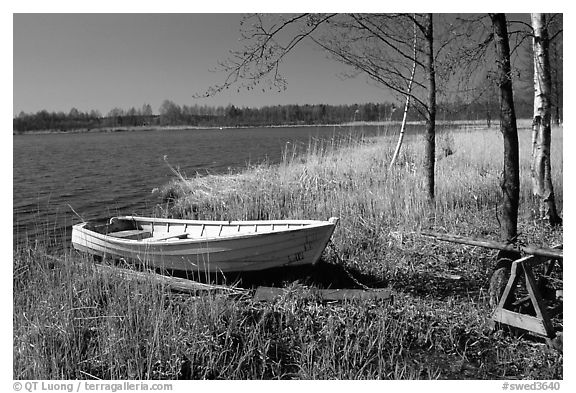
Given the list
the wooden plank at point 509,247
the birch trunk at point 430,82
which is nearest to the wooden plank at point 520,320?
the wooden plank at point 509,247

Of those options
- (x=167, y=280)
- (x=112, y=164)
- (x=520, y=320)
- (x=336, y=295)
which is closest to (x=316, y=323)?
(x=336, y=295)

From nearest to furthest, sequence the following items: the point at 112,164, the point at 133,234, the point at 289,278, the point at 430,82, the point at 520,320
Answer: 1. the point at 520,320
2. the point at 289,278
3. the point at 430,82
4. the point at 133,234
5. the point at 112,164

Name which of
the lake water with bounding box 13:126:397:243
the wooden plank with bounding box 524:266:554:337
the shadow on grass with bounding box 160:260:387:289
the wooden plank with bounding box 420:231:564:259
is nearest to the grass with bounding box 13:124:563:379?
the shadow on grass with bounding box 160:260:387:289

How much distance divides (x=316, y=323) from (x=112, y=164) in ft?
16.6

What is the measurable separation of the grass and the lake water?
122 centimetres

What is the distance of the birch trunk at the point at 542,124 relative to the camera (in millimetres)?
5215

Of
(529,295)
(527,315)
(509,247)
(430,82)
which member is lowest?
(527,315)

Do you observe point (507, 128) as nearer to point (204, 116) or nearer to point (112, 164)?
point (204, 116)

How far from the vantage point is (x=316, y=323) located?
375 cm

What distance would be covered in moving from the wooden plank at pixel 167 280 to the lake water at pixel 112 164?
1.40 meters

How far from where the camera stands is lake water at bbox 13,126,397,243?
19.8 ft

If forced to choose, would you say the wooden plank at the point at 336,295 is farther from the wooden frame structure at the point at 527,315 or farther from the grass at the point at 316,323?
the wooden frame structure at the point at 527,315

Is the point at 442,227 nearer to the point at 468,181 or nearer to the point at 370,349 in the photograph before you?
the point at 468,181

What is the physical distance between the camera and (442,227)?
6.00m
